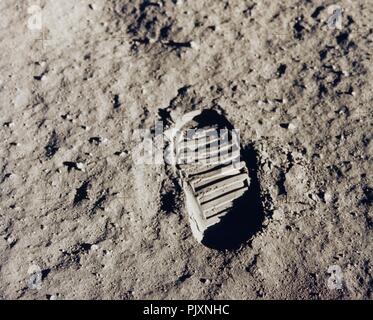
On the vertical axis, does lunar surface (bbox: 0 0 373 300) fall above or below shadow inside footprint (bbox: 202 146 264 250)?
above

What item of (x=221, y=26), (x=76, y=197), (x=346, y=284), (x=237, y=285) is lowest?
(x=346, y=284)

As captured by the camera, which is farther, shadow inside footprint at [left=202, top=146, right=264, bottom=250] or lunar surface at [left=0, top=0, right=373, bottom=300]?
shadow inside footprint at [left=202, top=146, right=264, bottom=250]

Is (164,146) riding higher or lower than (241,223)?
higher

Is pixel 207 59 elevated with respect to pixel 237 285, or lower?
elevated

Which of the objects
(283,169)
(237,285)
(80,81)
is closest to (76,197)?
(80,81)

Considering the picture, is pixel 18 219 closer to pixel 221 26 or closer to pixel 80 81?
pixel 80 81
